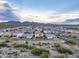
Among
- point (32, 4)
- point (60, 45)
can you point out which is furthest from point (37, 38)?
point (32, 4)

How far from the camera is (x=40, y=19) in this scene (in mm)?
3895

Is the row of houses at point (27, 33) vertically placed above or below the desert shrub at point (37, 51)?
above

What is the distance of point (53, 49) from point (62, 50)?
21cm

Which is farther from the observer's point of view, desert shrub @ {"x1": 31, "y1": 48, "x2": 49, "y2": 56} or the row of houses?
the row of houses

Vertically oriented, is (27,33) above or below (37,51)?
above

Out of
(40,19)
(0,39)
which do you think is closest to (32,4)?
(40,19)

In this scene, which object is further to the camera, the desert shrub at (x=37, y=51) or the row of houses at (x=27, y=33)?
the row of houses at (x=27, y=33)

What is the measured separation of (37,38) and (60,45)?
0.56 m

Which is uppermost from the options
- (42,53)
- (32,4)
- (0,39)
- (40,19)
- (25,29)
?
(32,4)

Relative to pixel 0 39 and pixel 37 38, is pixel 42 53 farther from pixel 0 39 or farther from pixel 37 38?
pixel 0 39

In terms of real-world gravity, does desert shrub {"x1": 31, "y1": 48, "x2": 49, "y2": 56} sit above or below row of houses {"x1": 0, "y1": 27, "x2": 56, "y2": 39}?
below

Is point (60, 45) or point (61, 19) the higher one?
point (61, 19)

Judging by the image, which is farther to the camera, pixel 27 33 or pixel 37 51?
pixel 27 33

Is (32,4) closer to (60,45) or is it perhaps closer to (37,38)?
(37,38)
